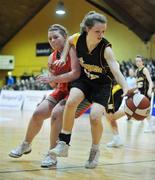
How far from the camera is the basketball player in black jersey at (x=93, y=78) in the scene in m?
4.54

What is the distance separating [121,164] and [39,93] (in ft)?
48.0

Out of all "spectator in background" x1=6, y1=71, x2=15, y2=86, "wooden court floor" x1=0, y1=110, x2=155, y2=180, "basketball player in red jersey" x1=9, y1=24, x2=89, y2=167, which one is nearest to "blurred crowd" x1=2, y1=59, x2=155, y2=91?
"spectator in background" x1=6, y1=71, x2=15, y2=86

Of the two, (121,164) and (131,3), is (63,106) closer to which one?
(121,164)

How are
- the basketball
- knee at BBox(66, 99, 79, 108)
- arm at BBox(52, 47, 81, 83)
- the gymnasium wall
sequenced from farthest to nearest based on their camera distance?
the gymnasium wall → arm at BBox(52, 47, 81, 83) → the basketball → knee at BBox(66, 99, 79, 108)

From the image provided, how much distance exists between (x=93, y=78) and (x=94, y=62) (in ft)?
0.57

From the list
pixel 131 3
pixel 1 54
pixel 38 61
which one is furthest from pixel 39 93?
pixel 1 54

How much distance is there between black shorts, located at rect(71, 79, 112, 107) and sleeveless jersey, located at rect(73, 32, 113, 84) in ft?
0.15

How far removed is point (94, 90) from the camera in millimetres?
4715

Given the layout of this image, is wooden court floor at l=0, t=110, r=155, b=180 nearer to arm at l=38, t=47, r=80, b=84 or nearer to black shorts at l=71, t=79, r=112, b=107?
black shorts at l=71, t=79, r=112, b=107

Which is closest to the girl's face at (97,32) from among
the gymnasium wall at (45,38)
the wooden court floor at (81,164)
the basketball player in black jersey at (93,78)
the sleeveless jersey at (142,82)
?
the basketball player in black jersey at (93,78)

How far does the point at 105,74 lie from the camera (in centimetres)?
471

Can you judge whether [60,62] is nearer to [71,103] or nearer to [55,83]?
[55,83]

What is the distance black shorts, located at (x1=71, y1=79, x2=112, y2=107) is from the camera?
4.66 metres

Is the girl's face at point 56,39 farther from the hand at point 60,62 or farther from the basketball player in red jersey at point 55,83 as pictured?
the hand at point 60,62
